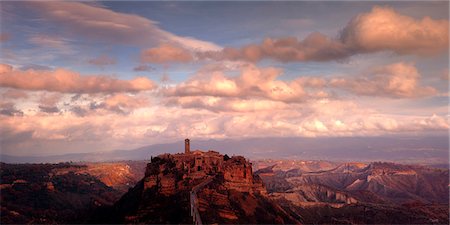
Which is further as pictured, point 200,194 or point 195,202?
point 200,194

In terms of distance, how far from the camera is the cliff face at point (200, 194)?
139 metres

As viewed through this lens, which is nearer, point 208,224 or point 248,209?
point 208,224

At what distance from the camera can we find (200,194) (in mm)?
147125

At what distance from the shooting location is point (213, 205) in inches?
5728

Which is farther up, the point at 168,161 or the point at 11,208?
the point at 168,161

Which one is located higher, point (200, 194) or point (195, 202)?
point (200, 194)

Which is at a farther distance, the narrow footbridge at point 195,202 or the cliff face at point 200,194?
the cliff face at point 200,194

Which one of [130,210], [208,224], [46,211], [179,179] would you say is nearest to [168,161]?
[179,179]

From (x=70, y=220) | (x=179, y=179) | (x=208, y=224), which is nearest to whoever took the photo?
(x=208, y=224)

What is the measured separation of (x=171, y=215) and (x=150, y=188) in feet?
77.8

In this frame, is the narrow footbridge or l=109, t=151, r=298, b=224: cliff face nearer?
the narrow footbridge

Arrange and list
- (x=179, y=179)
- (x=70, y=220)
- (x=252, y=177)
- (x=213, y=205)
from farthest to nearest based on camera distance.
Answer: (x=252, y=177) < (x=70, y=220) < (x=179, y=179) < (x=213, y=205)

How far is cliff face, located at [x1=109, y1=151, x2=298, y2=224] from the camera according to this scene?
13900 centimetres

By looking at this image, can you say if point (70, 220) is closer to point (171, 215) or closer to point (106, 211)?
point (106, 211)
